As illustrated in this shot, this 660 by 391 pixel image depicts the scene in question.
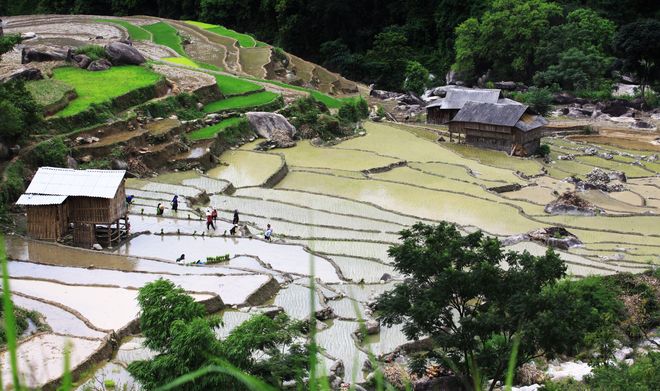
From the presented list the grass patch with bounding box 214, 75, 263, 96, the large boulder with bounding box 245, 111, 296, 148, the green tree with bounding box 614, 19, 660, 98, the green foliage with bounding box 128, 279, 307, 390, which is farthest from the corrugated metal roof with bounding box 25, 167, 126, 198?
the green tree with bounding box 614, 19, 660, 98

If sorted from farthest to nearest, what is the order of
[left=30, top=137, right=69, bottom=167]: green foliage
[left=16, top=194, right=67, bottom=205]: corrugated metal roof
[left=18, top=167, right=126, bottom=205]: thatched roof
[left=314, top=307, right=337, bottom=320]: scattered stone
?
[left=30, top=137, right=69, bottom=167]: green foliage
[left=18, top=167, right=126, bottom=205]: thatched roof
[left=16, top=194, right=67, bottom=205]: corrugated metal roof
[left=314, top=307, right=337, bottom=320]: scattered stone

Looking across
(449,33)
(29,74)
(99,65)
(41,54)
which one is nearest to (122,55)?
(99,65)

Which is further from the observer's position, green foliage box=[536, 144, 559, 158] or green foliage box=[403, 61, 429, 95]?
green foliage box=[403, 61, 429, 95]

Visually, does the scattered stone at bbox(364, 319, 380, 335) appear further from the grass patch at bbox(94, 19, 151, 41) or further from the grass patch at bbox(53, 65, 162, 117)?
the grass patch at bbox(94, 19, 151, 41)

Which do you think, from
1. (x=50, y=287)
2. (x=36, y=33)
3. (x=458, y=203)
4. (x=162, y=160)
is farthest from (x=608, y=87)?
(x=50, y=287)

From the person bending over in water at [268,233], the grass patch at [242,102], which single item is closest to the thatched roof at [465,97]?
the grass patch at [242,102]

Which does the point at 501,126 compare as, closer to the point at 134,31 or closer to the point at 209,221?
the point at 209,221
